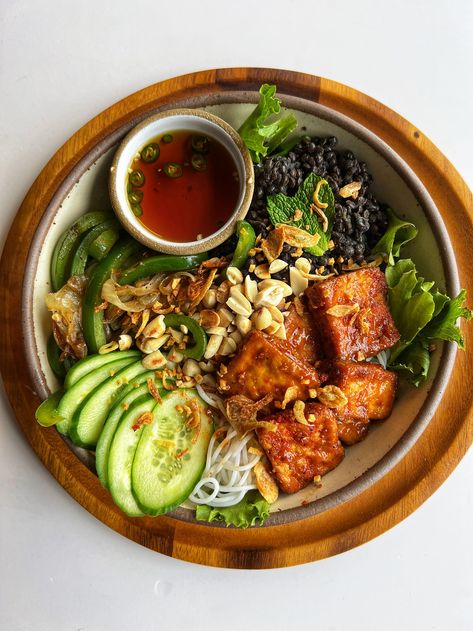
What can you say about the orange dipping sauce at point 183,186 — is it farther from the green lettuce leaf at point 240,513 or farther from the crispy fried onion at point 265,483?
the green lettuce leaf at point 240,513

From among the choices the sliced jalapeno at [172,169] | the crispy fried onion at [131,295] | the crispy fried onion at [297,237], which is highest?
the sliced jalapeno at [172,169]

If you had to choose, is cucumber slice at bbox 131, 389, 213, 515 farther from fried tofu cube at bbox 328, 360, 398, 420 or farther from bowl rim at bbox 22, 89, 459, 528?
fried tofu cube at bbox 328, 360, 398, 420

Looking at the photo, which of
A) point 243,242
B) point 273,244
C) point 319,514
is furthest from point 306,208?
point 319,514

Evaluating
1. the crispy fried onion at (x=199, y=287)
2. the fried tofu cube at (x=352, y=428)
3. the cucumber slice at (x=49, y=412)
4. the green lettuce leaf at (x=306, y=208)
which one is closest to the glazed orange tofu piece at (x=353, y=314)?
the green lettuce leaf at (x=306, y=208)

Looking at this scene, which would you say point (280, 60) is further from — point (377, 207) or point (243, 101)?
point (377, 207)

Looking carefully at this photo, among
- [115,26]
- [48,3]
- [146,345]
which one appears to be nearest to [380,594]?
[146,345]

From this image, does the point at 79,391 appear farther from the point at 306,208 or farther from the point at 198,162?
the point at 306,208
